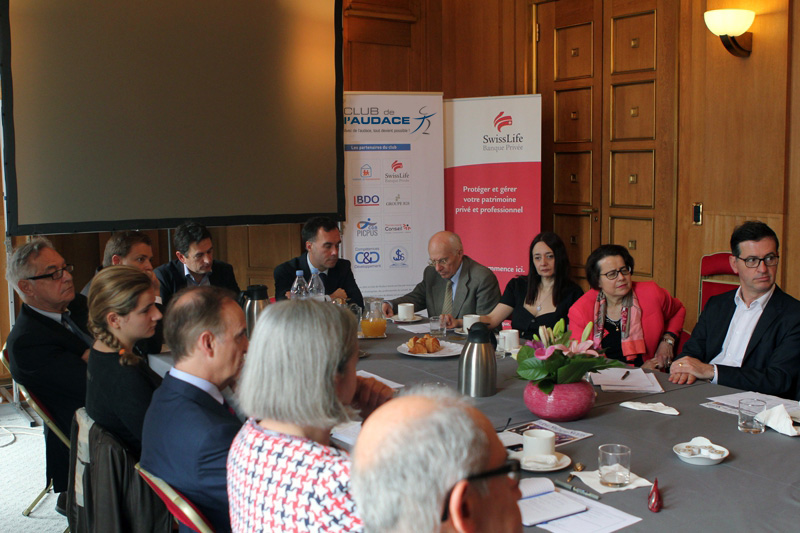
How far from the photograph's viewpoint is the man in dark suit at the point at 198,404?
1.86 meters

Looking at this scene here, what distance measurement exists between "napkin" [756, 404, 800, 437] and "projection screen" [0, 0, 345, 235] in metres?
4.54

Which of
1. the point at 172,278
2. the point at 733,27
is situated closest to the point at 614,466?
the point at 172,278

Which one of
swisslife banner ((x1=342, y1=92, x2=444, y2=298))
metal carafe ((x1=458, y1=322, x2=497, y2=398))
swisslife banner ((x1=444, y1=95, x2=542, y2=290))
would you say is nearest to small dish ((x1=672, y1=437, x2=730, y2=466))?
metal carafe ((x1=458, y1=322, x2=497, y2=398))

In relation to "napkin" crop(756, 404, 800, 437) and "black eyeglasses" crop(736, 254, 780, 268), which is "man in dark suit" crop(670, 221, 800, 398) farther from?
"napkin" crop(756, 404, 800, 437)

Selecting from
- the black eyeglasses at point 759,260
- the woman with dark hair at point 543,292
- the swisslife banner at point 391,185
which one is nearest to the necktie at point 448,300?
the woman with dark hair at point 543,292

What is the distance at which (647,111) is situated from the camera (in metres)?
5.93

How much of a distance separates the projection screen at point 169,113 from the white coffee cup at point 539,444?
429cm

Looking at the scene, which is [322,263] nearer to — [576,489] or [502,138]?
[502,138]

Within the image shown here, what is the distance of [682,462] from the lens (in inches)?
79.4

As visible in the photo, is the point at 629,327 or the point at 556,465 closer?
the point at 556,465

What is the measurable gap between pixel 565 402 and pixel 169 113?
4373 millimetres

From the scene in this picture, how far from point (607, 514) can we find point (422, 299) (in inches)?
124

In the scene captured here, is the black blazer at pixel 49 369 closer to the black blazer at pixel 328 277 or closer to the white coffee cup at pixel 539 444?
the black blazer at pixel 328 277

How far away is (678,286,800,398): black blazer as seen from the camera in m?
2.85
